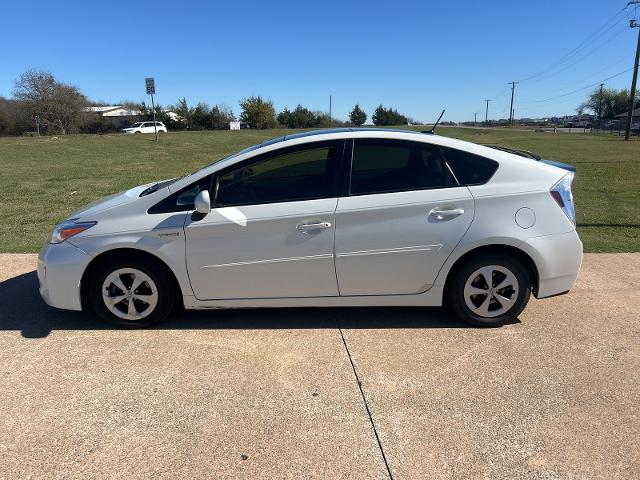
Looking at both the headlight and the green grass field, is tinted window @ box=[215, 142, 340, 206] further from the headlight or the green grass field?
the green grass field

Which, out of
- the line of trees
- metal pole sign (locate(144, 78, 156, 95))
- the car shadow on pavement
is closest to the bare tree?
the line of trees

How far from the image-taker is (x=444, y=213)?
3865mm

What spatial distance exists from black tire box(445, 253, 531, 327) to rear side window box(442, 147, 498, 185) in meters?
0.60

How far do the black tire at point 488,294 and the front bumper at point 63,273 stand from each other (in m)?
2.88

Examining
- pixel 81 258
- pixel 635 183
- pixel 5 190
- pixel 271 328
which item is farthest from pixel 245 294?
pixel 635 183

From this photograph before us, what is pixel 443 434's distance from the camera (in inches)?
110

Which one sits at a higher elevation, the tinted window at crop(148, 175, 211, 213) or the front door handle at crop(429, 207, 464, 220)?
the tinted window at crop(148, 175, 211, 213)

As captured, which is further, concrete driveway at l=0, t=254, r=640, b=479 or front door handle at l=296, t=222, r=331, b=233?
front door handle at l=296, t=222, r=331, b=233

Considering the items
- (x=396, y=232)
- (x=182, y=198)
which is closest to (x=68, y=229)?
(x=182, y=198)

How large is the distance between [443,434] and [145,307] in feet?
8.17

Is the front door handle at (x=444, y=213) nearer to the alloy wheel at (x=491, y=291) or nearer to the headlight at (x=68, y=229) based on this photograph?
the alloy wheel at (x=491, y=291)

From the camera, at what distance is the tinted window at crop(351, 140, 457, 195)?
156 inches

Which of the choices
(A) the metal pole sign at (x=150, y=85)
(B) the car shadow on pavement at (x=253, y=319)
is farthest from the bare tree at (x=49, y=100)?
(B) the car shadow on pavement at (x=253, y=319)

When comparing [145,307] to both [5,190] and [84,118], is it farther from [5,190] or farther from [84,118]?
[84,118]
